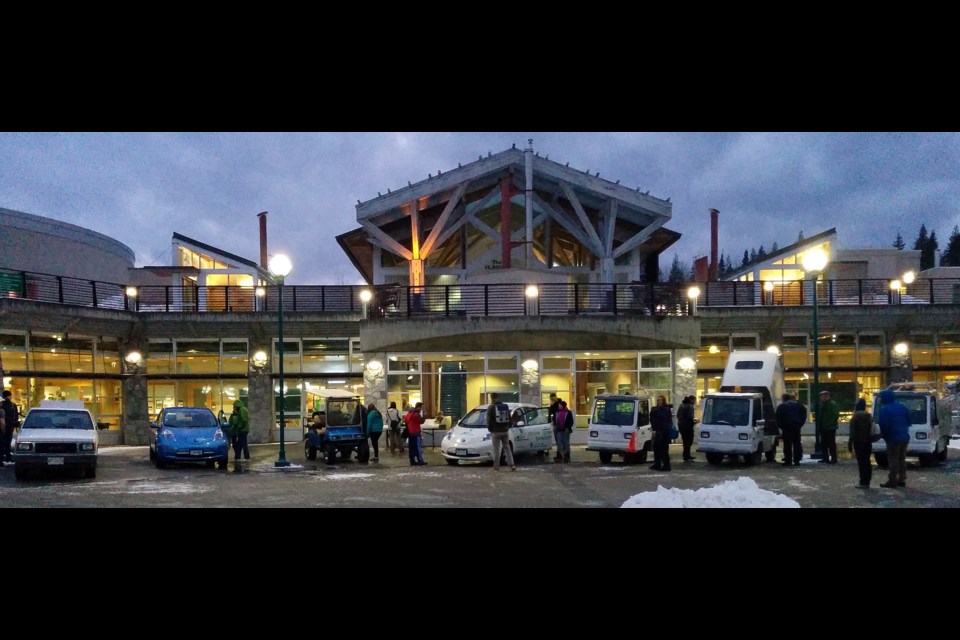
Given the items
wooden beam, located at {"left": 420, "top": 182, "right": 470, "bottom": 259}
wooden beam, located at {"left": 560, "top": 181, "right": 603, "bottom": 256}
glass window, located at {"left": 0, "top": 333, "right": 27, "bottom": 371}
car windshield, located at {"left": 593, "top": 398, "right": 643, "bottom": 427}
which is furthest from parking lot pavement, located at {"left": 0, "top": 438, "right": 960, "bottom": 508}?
wooden beam, located at {"left": 560, "top": 181, "right": 603, "bottom": 256}

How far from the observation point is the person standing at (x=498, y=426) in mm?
17000

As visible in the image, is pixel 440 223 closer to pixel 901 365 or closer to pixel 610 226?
pixel 610 226

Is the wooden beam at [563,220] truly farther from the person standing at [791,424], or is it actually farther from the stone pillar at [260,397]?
the person standing at [791,424]

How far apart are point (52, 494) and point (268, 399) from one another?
47.3ft

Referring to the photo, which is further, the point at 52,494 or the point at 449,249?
the point at 449,249

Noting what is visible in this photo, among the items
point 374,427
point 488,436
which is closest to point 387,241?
point 374,427

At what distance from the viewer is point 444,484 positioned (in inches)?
603

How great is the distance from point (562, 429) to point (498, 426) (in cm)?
281

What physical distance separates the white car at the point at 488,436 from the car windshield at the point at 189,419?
6.06 metres
